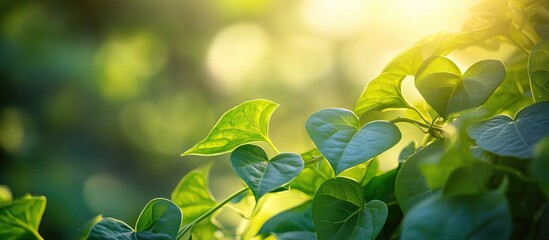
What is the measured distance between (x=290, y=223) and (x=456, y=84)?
0.10 metres

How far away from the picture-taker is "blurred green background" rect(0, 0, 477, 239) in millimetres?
1343

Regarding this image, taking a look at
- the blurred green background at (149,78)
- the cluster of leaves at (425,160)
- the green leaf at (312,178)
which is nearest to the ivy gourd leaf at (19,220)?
the cluster of leaves at (425,160)

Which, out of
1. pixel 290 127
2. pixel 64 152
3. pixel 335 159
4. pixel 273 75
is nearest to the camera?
pixel 335 159

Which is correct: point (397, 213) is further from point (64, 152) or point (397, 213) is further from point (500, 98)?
point (64, 152)

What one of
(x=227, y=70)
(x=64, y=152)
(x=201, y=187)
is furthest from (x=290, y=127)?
(x=201, y=187)

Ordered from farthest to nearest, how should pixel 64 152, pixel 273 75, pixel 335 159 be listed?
pixel 273 75 → pixel 64 152 → pixel 335 159

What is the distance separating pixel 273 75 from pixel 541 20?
1.39 metres

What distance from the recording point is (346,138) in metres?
0.18

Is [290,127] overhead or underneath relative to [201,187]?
underneath

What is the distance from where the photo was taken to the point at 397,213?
205mm

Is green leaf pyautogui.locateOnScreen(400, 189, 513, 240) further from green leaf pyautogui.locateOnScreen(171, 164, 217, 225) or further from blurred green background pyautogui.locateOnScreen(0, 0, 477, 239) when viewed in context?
blurred green background pyautogui.locateOnScreen(0, 0, 477, 239)

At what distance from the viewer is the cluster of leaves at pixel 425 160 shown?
5.2 inches

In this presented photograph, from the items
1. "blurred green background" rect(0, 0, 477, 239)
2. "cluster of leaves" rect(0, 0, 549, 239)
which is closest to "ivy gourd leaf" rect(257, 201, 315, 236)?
"cluster of leaves" rect(0, 0, 549, 239)

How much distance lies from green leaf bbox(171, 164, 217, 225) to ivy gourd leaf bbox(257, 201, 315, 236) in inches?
1.3
